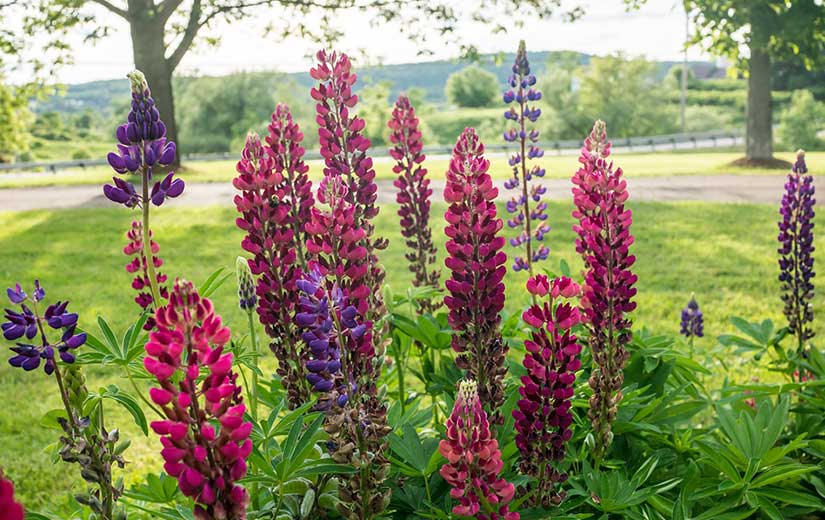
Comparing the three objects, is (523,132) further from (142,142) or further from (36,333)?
(36,333)

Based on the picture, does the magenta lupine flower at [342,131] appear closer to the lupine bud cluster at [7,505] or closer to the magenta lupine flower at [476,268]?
Result: the magenta lupine flower at [476,268]

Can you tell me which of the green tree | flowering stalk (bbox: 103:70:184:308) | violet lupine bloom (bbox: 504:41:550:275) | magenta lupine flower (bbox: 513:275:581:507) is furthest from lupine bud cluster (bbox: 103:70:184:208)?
the green tree

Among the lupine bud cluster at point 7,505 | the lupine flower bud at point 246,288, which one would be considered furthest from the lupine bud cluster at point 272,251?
the lupine bud cluster at point 7,505

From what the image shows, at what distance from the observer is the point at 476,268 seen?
2.09 meters

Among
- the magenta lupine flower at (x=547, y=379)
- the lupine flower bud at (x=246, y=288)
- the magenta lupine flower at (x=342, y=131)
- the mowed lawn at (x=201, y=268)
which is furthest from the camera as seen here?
the mowed lawn at (x=201, y=268)

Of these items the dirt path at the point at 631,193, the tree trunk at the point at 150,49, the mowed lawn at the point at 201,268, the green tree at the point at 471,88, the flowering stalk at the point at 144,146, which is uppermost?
the green tree at the point at 471,88

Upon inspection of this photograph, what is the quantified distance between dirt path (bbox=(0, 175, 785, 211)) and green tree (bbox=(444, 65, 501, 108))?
236 ft

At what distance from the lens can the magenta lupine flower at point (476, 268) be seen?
208 centimetres

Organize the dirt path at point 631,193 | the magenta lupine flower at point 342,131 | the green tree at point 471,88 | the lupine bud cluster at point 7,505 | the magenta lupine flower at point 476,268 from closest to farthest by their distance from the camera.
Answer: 1. the lupine bud cluster at point 7,505
2. the magenta lupine flower at point 476,268
3. the magenta lupine flower at point 342,131
4. the dirt path at point 631,193
5. the green tree at point 471,88

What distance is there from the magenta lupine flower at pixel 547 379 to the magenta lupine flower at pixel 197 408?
0.87 metres

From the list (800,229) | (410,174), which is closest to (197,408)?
(410,174)

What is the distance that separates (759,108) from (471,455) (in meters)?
23.6

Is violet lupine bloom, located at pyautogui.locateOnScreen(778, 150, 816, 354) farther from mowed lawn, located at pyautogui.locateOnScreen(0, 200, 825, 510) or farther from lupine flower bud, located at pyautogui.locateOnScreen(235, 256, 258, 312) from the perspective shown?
lupine flower bud, located at pyautogui.locateOnScreen(235, 256, 258, 312)

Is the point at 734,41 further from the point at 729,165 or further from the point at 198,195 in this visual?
the point at 198,195
